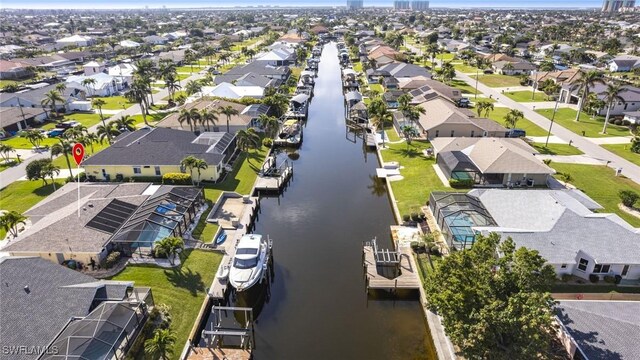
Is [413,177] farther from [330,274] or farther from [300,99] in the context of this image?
[300,99]

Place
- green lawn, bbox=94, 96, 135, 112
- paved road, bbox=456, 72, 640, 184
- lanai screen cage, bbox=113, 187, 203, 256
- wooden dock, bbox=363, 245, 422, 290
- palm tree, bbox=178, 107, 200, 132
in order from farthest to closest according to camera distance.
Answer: green lawn, bbox=94, 96, 135, 112 < palm tree, bbox=178, 107, 200, 132 < paved road, bbox=456, 72, 640, 184 < lanai screen cage, bbox=113, 187, 203, 256 < wooden dock, bbox=363, 245, 422, 290

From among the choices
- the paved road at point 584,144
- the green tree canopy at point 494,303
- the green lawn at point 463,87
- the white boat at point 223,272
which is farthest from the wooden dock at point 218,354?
the green lawn at point 463,87

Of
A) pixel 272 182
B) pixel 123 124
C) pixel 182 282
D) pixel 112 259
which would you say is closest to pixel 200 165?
pixel 272 182

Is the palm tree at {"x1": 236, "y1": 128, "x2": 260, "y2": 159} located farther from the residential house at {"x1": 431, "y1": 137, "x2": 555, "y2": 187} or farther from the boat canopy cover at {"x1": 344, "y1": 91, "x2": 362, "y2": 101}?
the boat canopy cover at {"x1": 344, "y1": 91, "x2": 362, "y2": 101}

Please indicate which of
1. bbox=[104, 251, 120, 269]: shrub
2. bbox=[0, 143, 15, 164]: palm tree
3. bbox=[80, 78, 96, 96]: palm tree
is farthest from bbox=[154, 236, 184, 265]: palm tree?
bbox=[80, 78, 96, 96]: palm tree

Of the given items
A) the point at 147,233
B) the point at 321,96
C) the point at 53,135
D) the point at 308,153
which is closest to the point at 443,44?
the point at 321,96
